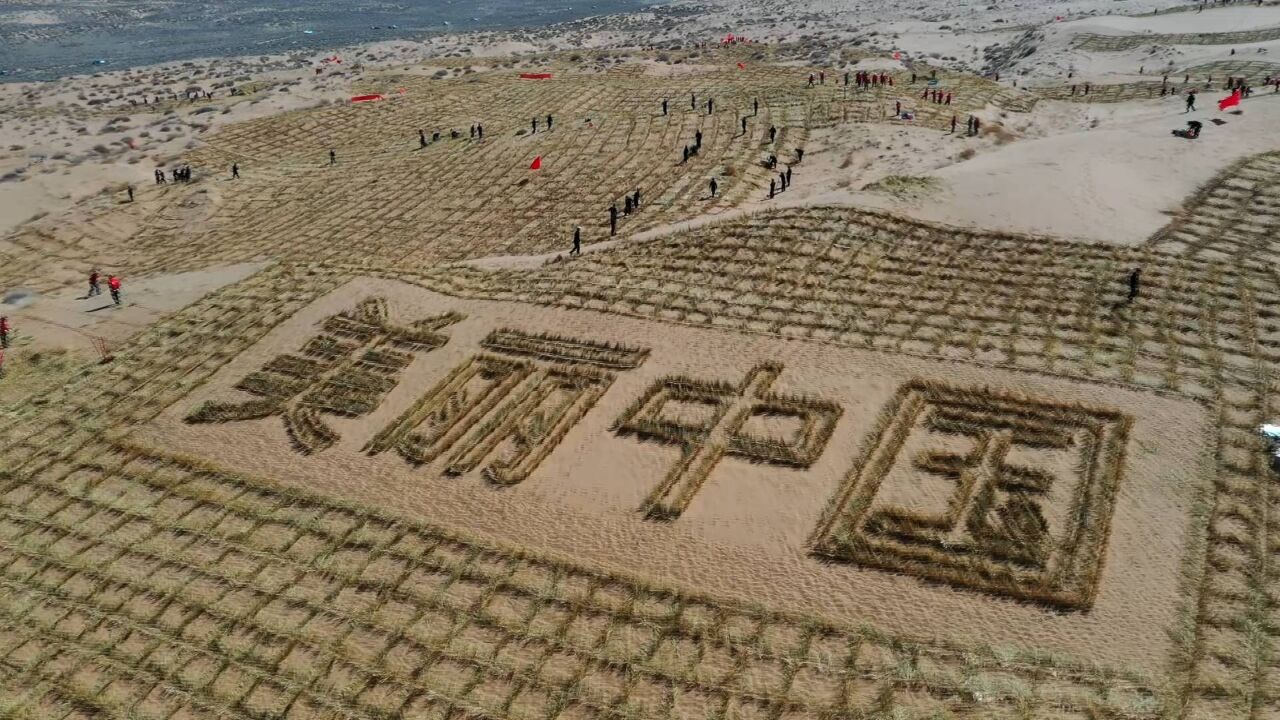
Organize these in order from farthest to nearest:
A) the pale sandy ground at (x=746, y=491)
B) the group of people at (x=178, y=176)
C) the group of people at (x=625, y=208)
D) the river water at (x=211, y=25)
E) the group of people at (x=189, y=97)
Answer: the river water at (x=211, y=25), the group of people at (x=189, y=97), the group of people at (x=178, y=176), the group of people at (x=625, y=208), the pale sandy ground at (x=746, y=491)

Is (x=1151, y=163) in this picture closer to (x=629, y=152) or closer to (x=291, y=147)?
(x=629, y=152)

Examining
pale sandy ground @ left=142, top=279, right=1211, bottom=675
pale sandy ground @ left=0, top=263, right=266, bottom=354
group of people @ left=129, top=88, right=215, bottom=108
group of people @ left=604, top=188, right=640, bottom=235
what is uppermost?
group of people @ left=129, top=88, right=215, bottom=108

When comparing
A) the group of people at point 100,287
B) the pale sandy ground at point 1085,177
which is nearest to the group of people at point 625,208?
the pale sandy ground at point 1085,177

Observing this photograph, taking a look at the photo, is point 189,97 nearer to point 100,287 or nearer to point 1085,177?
point 100,287

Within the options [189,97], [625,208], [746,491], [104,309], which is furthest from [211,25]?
[746,491]

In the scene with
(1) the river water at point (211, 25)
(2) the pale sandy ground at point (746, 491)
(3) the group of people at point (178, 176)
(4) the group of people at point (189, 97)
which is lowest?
(2) the pale sandy ground at point (746, 491)

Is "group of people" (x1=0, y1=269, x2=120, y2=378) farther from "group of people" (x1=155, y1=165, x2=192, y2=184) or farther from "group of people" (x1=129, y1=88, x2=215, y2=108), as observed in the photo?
"group of people" (x1=129, y1=88, x2=215, y2=108)

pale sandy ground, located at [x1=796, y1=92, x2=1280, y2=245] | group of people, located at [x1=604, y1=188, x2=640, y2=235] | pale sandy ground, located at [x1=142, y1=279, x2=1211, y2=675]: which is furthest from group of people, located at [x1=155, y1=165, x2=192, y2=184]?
pale sandy ground, located at [x1=796, y1=92, x2=1280, y2=245]

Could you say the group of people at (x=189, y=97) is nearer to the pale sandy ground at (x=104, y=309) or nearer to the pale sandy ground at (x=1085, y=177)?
the pale sandy ground at (x=104, y=309)

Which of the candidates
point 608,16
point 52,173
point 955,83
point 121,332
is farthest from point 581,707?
point 608,16
